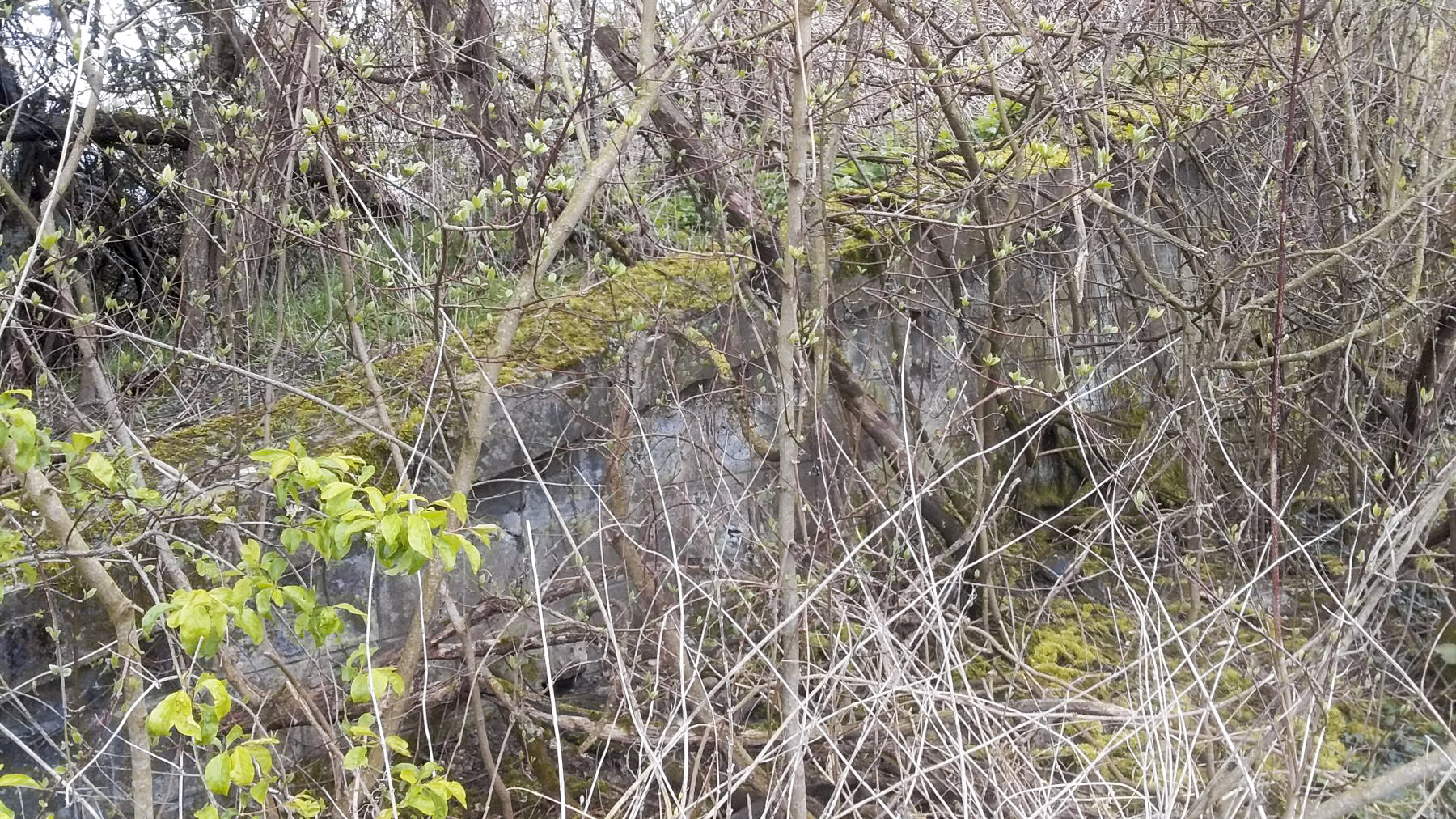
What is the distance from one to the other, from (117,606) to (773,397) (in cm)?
228

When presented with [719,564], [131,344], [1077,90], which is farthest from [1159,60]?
[131,344]

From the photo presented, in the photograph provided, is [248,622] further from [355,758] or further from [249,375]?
[249,375]

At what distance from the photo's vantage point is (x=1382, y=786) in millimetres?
2639

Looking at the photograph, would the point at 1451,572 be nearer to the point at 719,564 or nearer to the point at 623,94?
the point at 719,564

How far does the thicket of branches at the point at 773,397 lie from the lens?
8.24 feet

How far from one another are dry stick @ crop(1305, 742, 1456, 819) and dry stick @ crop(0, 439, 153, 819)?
2858mm

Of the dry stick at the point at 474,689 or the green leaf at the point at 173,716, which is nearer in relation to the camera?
the green leaf at the point at 173,716

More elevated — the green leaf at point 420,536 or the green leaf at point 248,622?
the green leaf at point 420,536

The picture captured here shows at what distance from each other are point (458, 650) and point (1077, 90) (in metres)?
2.80

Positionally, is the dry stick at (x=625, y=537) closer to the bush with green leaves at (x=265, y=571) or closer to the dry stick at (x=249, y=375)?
the dry stick at (x=249, y=375)

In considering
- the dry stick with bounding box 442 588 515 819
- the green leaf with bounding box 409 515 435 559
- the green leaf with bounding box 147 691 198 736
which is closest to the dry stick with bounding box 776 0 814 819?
the dry stick with bounding box 442 588 515 819

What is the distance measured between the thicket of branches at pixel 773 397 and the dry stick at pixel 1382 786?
0.02 meters

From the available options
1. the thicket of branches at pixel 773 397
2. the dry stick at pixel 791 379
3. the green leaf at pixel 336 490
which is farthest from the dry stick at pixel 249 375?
the dry stick at pixel 791 379

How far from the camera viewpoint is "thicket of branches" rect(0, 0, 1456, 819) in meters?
2.51
